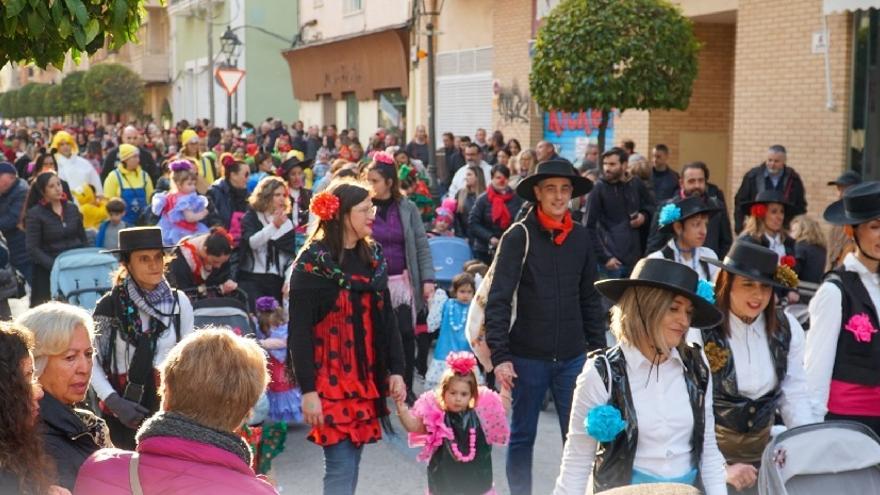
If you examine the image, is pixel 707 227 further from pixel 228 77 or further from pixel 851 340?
pixel 228 77

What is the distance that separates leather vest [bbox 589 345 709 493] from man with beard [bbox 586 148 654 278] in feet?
22.4

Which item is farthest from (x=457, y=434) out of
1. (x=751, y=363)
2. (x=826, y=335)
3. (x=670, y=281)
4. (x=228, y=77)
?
(x=228, y=77)

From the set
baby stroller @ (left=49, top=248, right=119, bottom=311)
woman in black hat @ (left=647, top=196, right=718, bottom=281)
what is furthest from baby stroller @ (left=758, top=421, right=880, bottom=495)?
baby stroller @ (left=49, top=248, right=119, bottom=311)

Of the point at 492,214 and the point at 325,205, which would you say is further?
the point at 492,214

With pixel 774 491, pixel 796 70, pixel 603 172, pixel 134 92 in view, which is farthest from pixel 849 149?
Result: pixel 134 92

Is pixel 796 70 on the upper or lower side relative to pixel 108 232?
upper

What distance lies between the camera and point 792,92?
48.6 feet

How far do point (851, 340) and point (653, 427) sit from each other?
1.55 m

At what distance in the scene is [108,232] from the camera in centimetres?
1154

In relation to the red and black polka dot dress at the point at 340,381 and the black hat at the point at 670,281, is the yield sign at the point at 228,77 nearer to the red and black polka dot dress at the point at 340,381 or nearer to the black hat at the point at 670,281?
the red and black polka dot dress at the point at 340,381

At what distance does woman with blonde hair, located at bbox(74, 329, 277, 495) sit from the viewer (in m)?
3.06

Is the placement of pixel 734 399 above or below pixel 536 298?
below

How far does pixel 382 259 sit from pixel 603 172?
6.08 metres

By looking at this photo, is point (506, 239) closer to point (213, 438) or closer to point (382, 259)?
point (382, 259)
